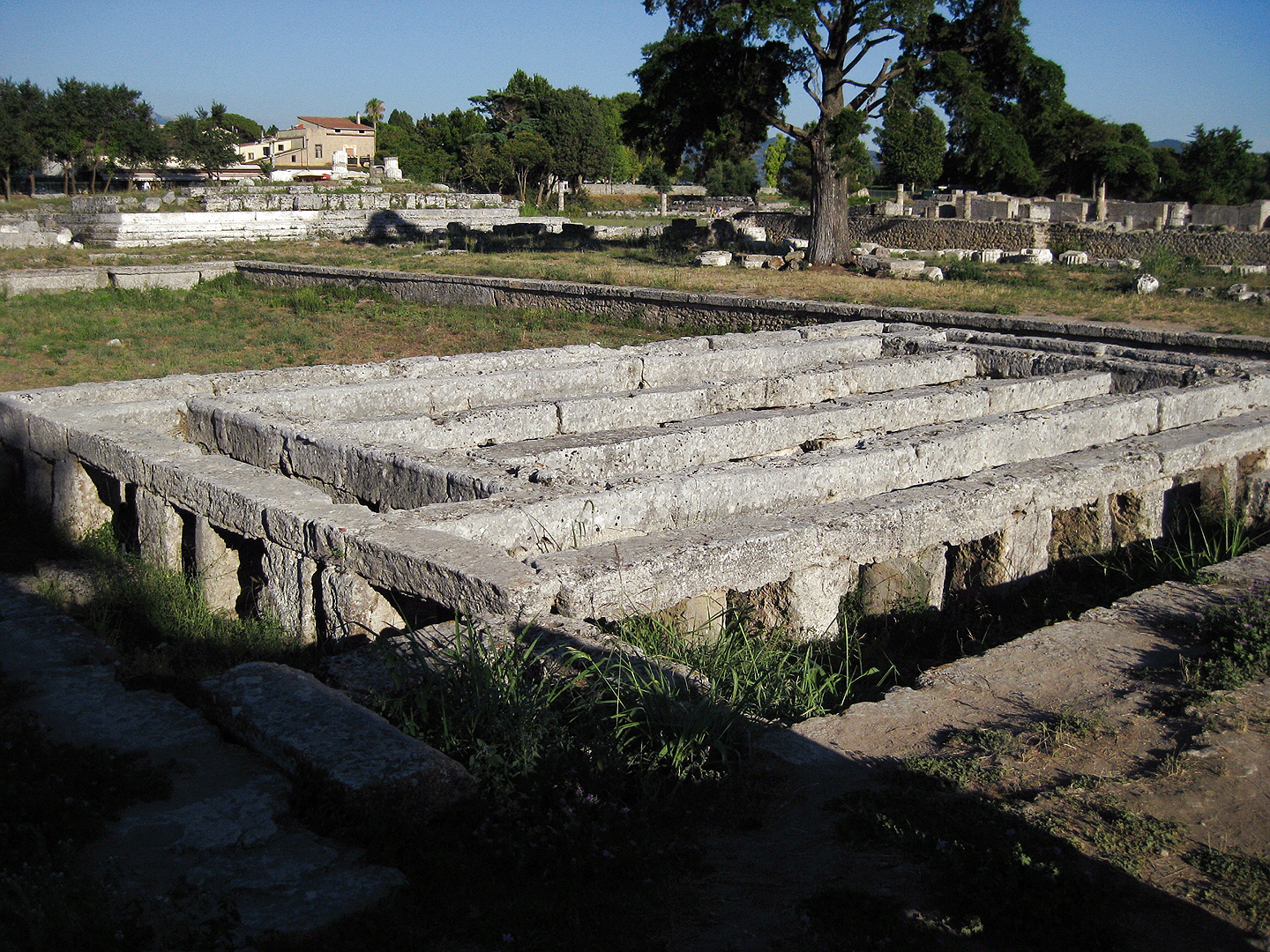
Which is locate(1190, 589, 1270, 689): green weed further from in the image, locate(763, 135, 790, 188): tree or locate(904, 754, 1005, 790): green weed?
locate(763, 135, 790, 188): tree

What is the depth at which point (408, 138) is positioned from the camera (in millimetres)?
75375

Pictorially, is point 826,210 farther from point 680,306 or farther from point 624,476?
point 624,476

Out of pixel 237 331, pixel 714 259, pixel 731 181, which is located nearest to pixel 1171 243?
pixel 714 259

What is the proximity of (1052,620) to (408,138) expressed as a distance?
252ft

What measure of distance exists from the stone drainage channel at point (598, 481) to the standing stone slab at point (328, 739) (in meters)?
0.01

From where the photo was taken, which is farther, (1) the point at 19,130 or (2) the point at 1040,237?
(1) the point at 19,130

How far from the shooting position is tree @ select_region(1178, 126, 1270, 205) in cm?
5031

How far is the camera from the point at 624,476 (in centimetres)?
600

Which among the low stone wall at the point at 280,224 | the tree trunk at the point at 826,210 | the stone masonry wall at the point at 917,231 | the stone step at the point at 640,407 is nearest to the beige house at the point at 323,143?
the low stone wall at the point at 280,224

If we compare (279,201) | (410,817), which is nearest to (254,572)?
(410,817)

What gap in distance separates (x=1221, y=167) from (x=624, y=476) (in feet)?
184

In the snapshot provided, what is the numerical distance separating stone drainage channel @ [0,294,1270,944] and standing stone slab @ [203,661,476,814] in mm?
14

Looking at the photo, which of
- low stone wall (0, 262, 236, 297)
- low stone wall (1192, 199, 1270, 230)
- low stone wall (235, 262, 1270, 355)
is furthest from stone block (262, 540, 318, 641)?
low stone wall (1192, 199, 1270, 230)

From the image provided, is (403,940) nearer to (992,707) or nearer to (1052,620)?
(992,707)
